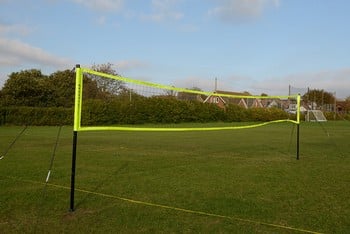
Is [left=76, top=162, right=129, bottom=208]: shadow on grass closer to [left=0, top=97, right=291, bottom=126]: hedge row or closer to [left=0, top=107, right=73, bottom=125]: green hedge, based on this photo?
[left=0, top=97, right=291, bottom=126]: hedge row

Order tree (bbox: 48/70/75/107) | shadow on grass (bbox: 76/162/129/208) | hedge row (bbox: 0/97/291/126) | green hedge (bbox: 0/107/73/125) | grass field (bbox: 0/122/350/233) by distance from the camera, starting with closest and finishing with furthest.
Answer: grass field (bbox: 0/122/350/233)
shadow on grass (bbox: 76/162/129/208)
hedge row (bbox: 0/97/291/126)
green hedge (bbox: 0/107/73/125)
tree (bbox: 48/70/75/107)

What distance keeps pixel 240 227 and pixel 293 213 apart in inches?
42.2

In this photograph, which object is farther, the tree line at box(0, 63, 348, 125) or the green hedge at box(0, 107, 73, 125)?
the green hedge at box(0, 107, 73, 125)

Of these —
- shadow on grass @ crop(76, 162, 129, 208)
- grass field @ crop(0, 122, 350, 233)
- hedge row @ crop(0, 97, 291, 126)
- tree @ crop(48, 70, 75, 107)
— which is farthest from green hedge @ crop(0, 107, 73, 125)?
shadow on grass @ crop(76, 162, 129, 208)

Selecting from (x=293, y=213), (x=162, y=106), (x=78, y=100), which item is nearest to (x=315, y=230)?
(x=293, y=213)

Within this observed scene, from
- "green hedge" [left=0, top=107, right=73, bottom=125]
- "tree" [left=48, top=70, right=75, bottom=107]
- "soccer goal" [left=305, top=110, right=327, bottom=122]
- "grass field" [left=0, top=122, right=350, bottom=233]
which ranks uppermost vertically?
"tree" [left=48, top=70, right=75, bottom=107]

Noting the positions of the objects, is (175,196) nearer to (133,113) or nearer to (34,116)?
(133,113)

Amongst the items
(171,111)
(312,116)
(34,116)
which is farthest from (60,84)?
(312,116)

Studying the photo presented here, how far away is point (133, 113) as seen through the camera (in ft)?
106

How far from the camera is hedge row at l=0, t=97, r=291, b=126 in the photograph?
30344 mm

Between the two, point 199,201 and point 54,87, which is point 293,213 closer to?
point 199,201

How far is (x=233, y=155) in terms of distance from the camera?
12.1 m

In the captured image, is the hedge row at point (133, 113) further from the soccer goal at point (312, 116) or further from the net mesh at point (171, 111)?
the soccer goal at point (312, 116)

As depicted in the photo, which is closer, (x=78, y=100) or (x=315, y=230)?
(x=315, y=230)
